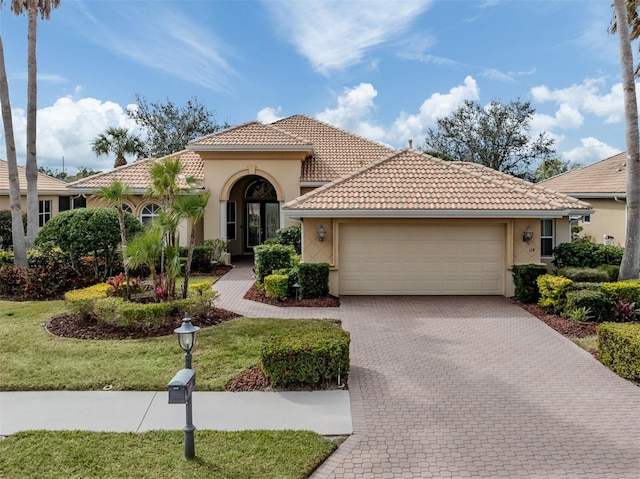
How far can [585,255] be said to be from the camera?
14.6 meters

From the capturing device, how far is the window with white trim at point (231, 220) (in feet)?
72.2

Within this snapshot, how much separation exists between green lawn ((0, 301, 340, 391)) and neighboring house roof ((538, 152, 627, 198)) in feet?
60.7

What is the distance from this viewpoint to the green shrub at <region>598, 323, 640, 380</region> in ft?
24.0

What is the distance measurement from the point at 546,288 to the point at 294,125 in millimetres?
18048

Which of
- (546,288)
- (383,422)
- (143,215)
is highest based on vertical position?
(143,215)

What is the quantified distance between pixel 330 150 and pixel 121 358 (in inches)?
683

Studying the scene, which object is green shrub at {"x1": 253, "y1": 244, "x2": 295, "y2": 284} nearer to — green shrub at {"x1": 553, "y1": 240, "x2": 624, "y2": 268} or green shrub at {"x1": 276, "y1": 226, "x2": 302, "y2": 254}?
green shrub at {"x1": 276, "y1": 226, "x2": 302, "y2": 254}

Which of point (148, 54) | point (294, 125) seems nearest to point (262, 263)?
point (148, 54)

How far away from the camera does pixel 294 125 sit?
26250 mm

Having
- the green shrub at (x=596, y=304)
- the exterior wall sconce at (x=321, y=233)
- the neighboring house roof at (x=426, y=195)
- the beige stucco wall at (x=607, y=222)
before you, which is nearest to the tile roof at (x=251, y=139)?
the neighboring house roof at (x=426, y=195)

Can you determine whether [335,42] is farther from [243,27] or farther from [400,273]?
[400,273]

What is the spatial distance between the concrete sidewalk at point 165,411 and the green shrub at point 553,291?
7386 mm

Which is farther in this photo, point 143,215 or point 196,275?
point 143,215

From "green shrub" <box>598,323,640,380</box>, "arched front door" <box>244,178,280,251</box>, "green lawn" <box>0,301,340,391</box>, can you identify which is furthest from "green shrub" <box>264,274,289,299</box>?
"arched front door" <box>244,178,280,251</box>
